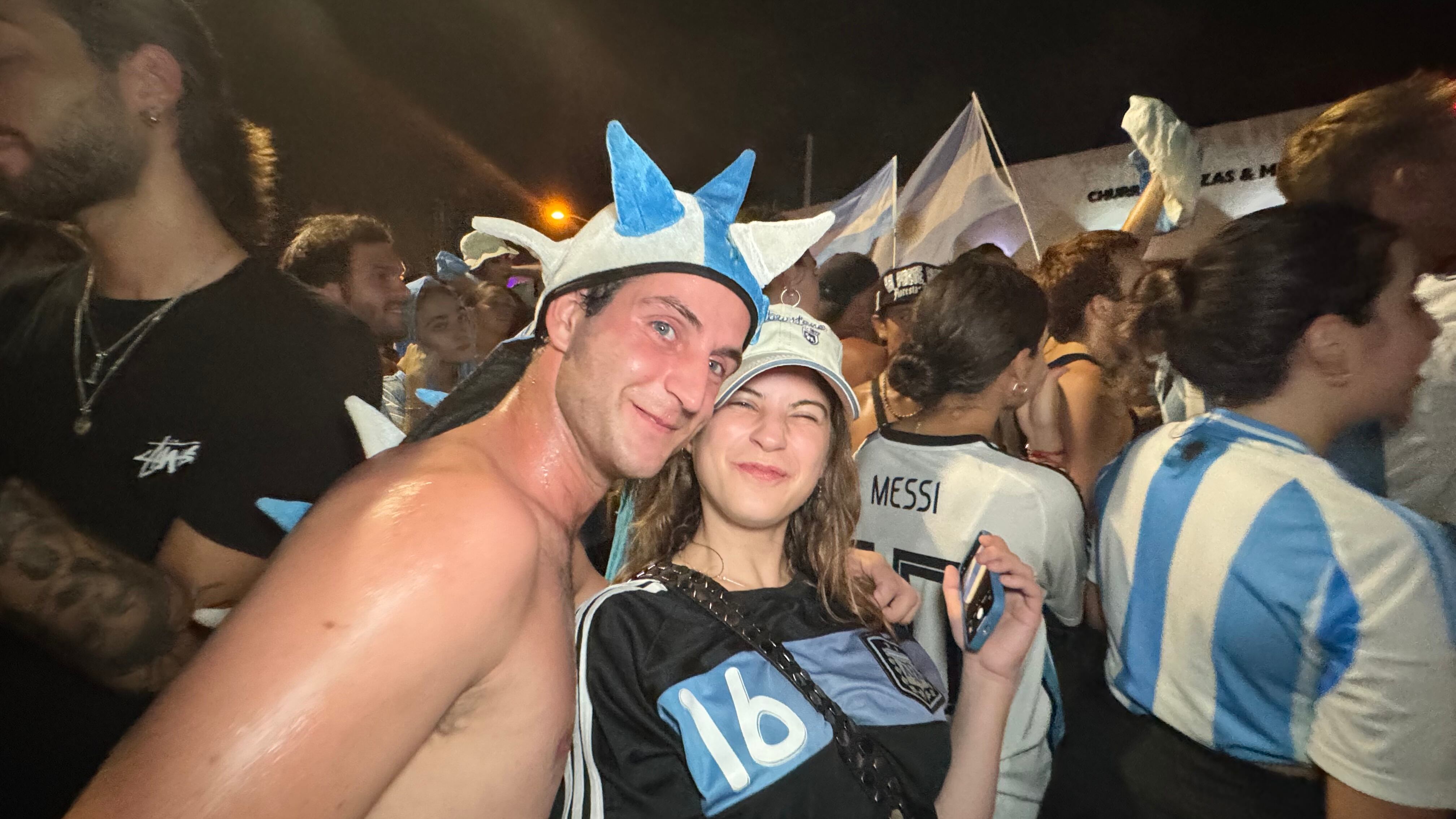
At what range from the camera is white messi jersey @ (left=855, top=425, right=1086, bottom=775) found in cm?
148

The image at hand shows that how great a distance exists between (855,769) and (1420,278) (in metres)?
1.29

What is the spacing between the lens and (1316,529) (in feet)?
3.32

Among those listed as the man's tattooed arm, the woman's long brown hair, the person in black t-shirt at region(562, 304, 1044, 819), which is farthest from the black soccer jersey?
the man's tattooed arm

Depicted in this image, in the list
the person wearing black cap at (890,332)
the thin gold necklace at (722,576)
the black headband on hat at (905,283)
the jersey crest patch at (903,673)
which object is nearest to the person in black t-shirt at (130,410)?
the thin gold necklace at (722,576)

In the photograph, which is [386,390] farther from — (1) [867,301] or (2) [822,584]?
(1) [867,301]

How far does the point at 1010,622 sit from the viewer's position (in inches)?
51.5

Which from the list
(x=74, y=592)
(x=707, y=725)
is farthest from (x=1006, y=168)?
(x=74, y=592)

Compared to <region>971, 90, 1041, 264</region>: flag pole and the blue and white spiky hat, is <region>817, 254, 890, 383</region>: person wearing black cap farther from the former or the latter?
the blue and white spiky hat

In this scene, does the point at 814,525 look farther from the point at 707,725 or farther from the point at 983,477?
the point at 707,725

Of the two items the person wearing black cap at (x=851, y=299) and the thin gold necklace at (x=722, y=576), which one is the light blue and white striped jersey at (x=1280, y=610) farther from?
the person wearing black cap at (x=851, y=299)

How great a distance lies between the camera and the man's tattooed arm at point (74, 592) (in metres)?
1.10

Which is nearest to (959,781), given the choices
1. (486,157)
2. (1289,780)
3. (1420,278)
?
(1289,780)

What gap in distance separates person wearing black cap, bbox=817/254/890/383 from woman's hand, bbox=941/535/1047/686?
54.5 inches

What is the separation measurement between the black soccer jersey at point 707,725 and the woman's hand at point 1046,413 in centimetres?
87
